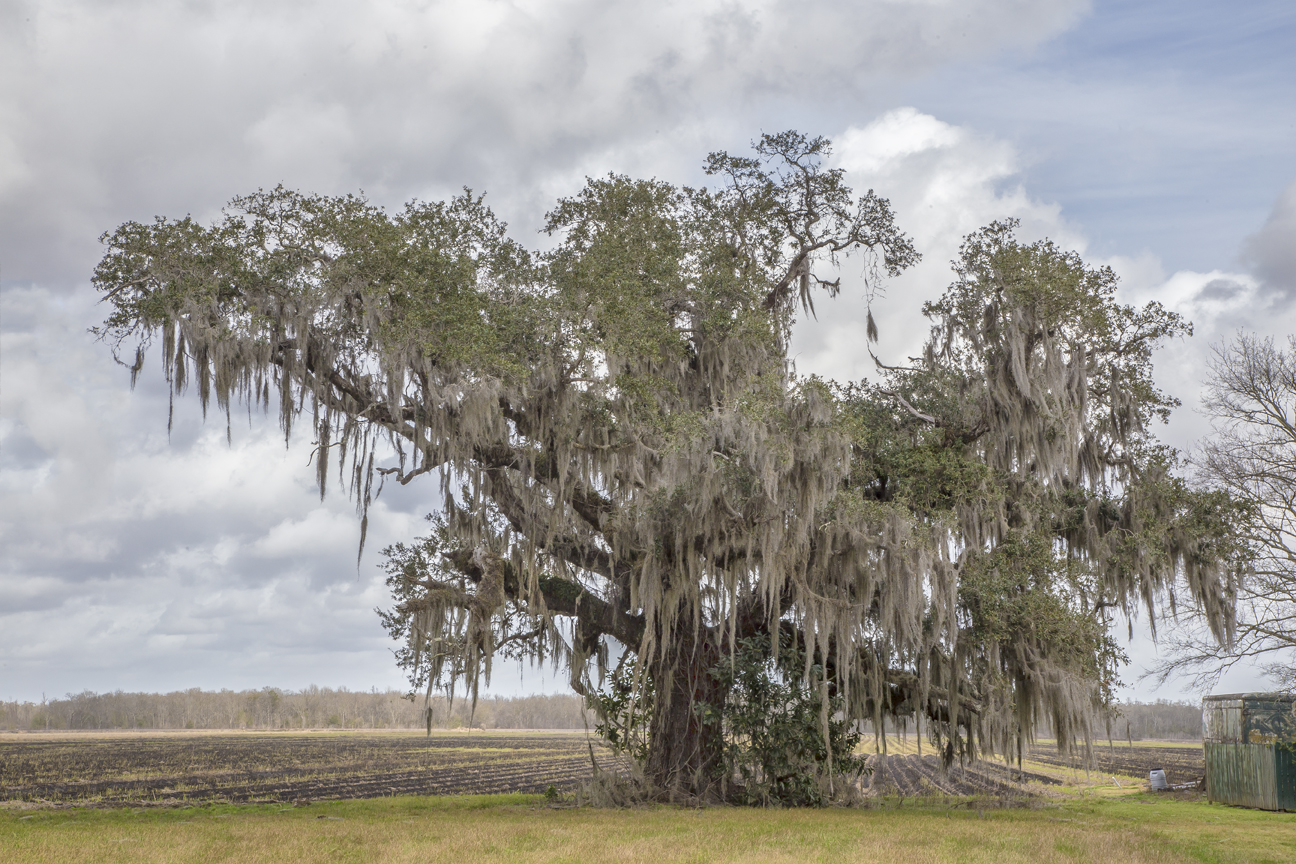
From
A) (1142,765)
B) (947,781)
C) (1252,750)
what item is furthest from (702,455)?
(1142,765)

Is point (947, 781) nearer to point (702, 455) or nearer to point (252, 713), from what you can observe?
point (702, 455)

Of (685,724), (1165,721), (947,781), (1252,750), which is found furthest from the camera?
(1165,721)

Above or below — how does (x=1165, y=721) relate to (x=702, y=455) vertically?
below

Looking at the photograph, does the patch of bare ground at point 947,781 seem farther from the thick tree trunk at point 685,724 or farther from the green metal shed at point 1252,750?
the thick tree trunk at point 685,724

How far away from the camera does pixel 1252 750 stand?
21.7 m

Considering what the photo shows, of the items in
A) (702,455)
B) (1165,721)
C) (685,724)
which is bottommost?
(1165,721)

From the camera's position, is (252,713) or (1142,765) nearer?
(1142,765)

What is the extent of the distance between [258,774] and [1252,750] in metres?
29.6

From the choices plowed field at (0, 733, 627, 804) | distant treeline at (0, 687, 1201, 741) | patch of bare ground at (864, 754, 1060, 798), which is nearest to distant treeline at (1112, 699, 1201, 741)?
distant treeline at (0, 687, 1201, 741)

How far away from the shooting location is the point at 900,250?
1975cm

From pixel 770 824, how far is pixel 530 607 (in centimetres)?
523

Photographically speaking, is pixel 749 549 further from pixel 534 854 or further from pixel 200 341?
pixel 200 341

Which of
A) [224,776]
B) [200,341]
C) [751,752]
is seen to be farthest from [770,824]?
[224,776]

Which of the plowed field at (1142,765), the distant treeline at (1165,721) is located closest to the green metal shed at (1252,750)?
the plowed field at (1142,765)
